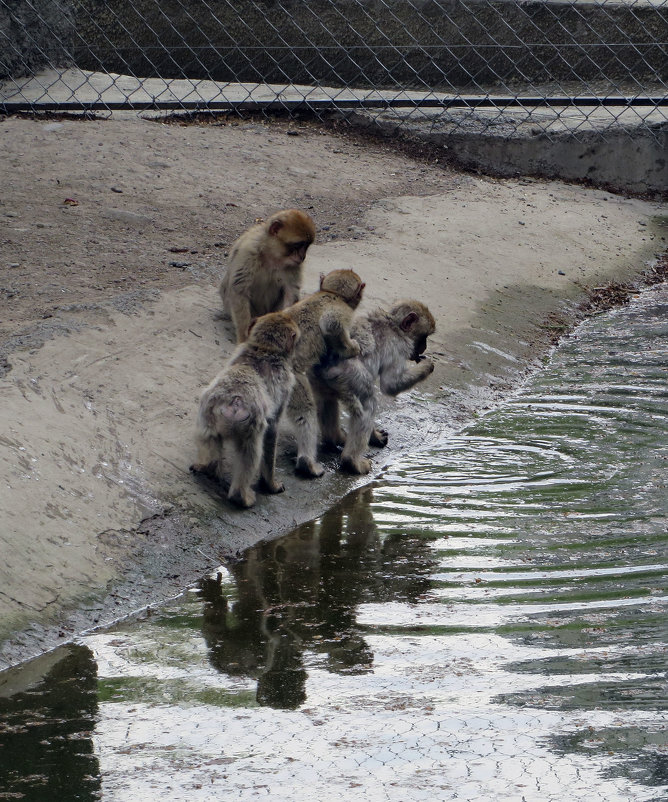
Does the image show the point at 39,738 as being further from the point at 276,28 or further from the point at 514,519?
the point at 276,28

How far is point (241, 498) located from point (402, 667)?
6.15 ft

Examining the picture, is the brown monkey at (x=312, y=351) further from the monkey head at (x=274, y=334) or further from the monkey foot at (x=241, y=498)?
the monkey foot at (x=241, y=498)

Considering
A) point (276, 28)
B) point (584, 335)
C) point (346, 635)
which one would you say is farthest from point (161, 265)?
point (276, 28)

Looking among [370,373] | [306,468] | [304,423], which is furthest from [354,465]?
[370,373]

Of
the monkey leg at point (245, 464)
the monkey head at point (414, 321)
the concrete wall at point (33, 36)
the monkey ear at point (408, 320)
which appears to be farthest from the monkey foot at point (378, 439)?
the concrete wall at point (33, 36)

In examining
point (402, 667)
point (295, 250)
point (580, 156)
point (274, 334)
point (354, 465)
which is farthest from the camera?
point (580, 156)

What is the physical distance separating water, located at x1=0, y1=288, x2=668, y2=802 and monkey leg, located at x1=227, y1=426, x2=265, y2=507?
1.04 feet

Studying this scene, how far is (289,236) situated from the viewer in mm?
7598

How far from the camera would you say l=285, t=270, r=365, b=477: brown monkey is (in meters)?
6.71

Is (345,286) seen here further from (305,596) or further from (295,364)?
(305,596)

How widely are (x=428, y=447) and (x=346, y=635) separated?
114 inches

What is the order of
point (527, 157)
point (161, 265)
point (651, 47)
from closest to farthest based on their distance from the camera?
point (161, 265)
point (527, 157)
point (651, 47)

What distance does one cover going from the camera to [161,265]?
9.04m

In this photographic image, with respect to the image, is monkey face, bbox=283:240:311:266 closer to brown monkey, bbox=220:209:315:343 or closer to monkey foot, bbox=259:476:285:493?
brown monkey, bbox=220:209:315:343
